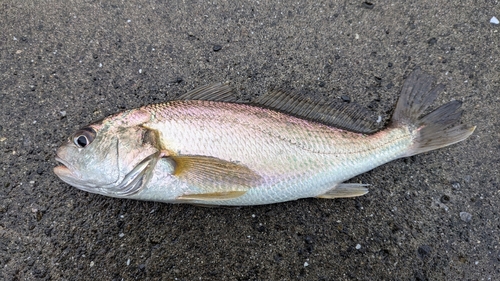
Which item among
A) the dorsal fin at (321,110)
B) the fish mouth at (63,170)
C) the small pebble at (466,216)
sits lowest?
the small pebble at (466,216)

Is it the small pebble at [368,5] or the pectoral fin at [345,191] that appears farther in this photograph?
the small pebble at [368,5]

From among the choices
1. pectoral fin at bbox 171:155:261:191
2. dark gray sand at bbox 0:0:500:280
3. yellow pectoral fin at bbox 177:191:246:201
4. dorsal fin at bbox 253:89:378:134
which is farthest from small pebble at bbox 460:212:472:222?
yellow pectoral fin at bbox 177:191:246:201

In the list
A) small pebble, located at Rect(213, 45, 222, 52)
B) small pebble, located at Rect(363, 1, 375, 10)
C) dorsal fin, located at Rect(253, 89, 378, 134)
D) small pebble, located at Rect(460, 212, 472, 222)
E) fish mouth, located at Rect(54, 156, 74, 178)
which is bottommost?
small pebble, located at Rect(460, 212, 472, 222)

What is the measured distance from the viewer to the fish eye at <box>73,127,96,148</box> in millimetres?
1849

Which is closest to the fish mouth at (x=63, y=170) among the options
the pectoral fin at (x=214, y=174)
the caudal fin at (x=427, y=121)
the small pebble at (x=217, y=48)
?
the pectoral fin at (x=214, y=174)

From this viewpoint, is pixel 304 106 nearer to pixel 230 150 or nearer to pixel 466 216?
pixel 230 150

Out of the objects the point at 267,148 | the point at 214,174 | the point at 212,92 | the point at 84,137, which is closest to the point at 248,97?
the point at 212,92

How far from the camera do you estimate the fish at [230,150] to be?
1821mm

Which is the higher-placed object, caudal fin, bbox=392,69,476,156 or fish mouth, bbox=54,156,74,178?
caudal fin, bbox=392,69,476,156

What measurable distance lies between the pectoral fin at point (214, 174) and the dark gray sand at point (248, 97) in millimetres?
341

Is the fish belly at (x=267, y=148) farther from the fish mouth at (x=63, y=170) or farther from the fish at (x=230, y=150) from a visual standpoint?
the fish mouth at (x=63, y=170)

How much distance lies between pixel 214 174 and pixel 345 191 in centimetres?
86

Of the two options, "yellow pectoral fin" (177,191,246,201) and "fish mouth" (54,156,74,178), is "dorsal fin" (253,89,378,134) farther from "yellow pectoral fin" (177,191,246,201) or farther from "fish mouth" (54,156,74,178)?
"fish mouth" (54,156,74,178)

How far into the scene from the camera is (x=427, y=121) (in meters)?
2.04
